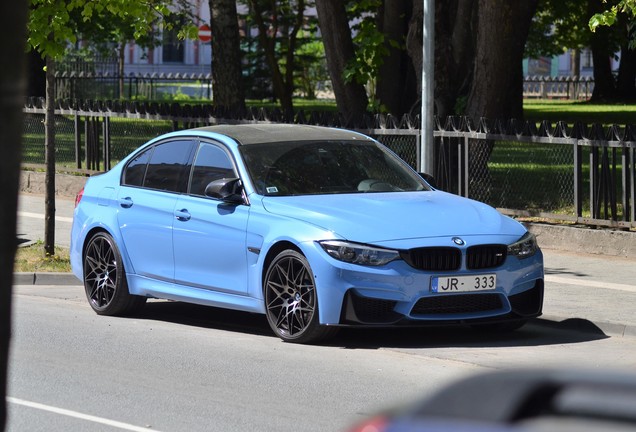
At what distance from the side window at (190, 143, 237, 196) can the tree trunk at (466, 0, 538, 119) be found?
9.31 meters

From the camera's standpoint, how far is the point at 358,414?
7633mm

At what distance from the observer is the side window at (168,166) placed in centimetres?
1109

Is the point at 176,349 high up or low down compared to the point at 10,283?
down

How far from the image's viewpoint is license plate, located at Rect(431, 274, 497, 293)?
→ 9531 mm

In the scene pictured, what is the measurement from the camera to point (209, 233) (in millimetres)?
10477

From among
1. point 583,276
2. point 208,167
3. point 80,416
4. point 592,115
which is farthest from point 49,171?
point 592,115

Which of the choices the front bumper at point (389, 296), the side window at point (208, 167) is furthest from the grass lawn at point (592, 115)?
the front bumper at point (389, 296)

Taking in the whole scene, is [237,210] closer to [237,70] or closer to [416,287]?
[416,287]

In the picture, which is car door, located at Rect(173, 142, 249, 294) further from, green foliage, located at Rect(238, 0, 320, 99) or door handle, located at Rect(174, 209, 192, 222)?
green foliage, located at Rect(238, 0, 320, 99)

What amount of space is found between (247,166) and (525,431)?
8266 mm

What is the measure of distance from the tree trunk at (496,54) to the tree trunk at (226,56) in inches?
217

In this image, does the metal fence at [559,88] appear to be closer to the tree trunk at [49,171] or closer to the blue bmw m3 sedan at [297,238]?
the tree trunk at [49,171]

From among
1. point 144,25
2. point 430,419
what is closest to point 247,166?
point 144,25

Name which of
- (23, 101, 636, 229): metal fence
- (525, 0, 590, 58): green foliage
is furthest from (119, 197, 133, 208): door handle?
(525, 0, 590, 58): green foliage
